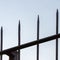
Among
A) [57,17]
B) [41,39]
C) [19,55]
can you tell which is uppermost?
[57,17]

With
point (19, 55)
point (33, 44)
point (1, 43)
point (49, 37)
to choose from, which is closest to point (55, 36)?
point (49, 37)

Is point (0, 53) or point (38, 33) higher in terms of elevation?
point (38, 33)

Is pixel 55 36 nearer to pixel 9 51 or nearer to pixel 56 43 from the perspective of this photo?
pixel 56 43

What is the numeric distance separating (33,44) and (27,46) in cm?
9

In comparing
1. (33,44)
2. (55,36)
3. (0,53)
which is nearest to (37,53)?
(33,44)

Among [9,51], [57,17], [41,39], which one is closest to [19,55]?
[9,51]

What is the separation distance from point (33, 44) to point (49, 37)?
243 millimetres

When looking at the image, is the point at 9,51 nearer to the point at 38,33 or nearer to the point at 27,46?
the point at 27,46

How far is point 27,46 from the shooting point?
11.1 feet

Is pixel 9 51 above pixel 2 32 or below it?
below

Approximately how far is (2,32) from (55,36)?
773 millimetres

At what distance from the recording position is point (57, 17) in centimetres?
340

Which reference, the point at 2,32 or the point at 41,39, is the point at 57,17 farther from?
the point at 2,32

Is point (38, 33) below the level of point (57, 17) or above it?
below
